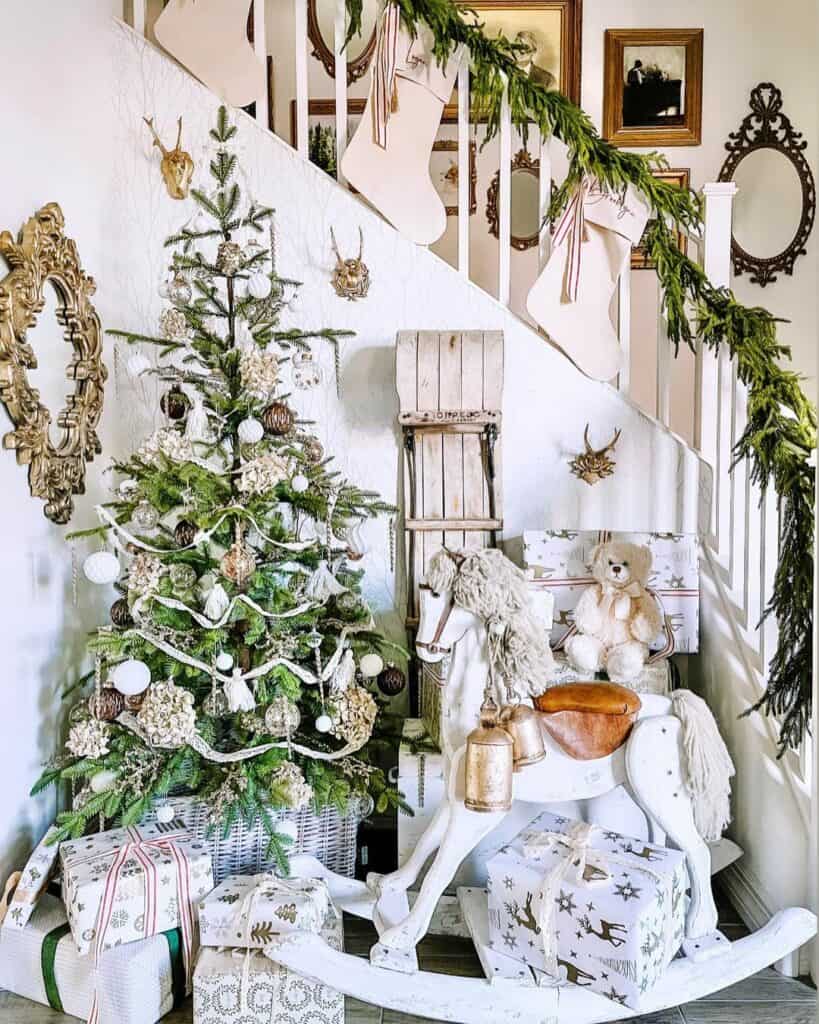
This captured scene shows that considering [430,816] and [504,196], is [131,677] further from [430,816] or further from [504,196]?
[504,196]

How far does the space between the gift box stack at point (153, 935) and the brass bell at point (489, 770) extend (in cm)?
43

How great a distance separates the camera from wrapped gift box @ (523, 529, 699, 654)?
2.64 metres

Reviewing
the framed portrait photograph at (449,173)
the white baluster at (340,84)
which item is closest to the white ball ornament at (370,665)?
the white baluster at (340,84)

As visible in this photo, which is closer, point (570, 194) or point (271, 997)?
point (271, 997)

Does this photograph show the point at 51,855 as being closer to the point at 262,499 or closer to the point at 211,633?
the point at 211,633

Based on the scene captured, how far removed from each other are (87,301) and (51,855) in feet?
4.57

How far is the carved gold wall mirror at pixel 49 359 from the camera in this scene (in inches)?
85.2

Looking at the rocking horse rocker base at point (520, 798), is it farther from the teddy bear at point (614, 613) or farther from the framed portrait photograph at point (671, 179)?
the framed portrait photograph at point (671, 179)

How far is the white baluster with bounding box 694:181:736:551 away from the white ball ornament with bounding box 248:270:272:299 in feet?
3.96

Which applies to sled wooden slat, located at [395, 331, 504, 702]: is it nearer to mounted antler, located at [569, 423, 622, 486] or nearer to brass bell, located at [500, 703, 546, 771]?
mounted antler, located at [569, 423, 622, 486]

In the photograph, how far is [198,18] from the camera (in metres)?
2.81

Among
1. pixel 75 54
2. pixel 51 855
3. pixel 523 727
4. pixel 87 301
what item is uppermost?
pixel 75 54

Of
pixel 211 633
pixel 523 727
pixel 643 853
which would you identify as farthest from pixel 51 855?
pixel 643 853

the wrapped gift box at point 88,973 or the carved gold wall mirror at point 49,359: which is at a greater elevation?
the carved gold wall mirror at point 49,359
